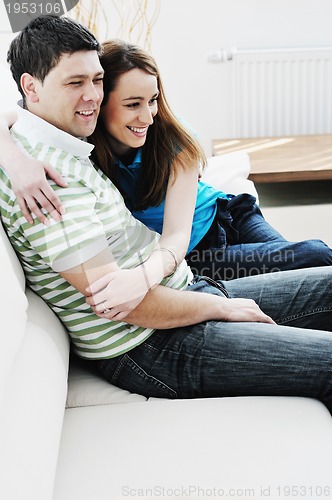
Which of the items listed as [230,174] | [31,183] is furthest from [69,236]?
[230,174]

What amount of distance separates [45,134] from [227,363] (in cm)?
55

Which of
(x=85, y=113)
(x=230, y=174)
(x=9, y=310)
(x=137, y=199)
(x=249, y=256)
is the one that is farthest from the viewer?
(x=230, y=174)

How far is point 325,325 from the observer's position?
5.44 feet

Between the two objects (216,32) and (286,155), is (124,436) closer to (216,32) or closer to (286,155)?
(286,155)

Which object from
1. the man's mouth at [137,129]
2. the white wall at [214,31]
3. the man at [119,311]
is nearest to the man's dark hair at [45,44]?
the man at [119,311]

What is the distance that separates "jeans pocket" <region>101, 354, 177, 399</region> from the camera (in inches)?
55.8

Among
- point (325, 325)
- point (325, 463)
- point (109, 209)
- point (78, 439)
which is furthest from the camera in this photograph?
point (325, 325)

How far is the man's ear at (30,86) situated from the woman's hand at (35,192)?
18cm

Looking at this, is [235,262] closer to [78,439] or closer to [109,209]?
[109,209]

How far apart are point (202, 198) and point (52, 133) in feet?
2.38

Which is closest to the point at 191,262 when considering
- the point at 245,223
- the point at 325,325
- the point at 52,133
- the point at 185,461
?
the point at 245,223

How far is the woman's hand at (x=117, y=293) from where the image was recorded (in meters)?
1.32

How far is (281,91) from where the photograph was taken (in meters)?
3.43

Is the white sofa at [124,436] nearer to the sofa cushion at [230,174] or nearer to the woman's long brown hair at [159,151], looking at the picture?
the woman's long brown hair at [159,151]
